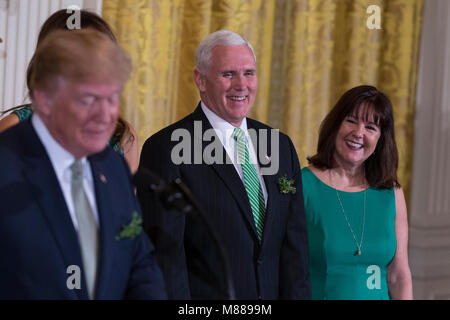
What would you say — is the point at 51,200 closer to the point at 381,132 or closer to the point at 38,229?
the point at 38,229

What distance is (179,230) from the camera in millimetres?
1859

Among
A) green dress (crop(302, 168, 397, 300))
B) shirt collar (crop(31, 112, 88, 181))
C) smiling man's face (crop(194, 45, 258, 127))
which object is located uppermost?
smiling man's face (crop(194, 45, 258, 127))

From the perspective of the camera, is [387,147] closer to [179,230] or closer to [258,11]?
[179,230]

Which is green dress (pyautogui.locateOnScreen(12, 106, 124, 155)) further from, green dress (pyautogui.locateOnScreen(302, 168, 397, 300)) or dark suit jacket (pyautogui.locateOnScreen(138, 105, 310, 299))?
green dress (pyautogui.locateOnScreen(302, 168, 397, 300))

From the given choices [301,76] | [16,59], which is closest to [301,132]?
[301,76]

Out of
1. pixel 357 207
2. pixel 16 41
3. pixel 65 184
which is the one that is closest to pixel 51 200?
pixel 65 184

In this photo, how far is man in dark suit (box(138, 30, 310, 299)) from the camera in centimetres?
186

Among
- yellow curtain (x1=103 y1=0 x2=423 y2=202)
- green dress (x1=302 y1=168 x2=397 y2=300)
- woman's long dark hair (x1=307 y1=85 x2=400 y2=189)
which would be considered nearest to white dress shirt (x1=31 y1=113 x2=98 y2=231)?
green dress (x1=302 y1=168 x2=397 y2=300)

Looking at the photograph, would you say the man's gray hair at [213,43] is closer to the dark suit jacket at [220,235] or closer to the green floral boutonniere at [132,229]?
the dark suit jacket at [220,235]

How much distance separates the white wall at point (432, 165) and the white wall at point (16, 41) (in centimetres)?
263

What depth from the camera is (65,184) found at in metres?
1.27

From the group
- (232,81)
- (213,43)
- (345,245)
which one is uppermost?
(213,43)

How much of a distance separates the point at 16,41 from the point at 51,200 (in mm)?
2108

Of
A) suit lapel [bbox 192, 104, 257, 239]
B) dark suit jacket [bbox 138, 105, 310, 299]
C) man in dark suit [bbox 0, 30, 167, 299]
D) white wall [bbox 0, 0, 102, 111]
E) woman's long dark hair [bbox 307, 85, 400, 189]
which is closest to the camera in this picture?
man in dark suit [bbox 0, 30, 167, 299]
